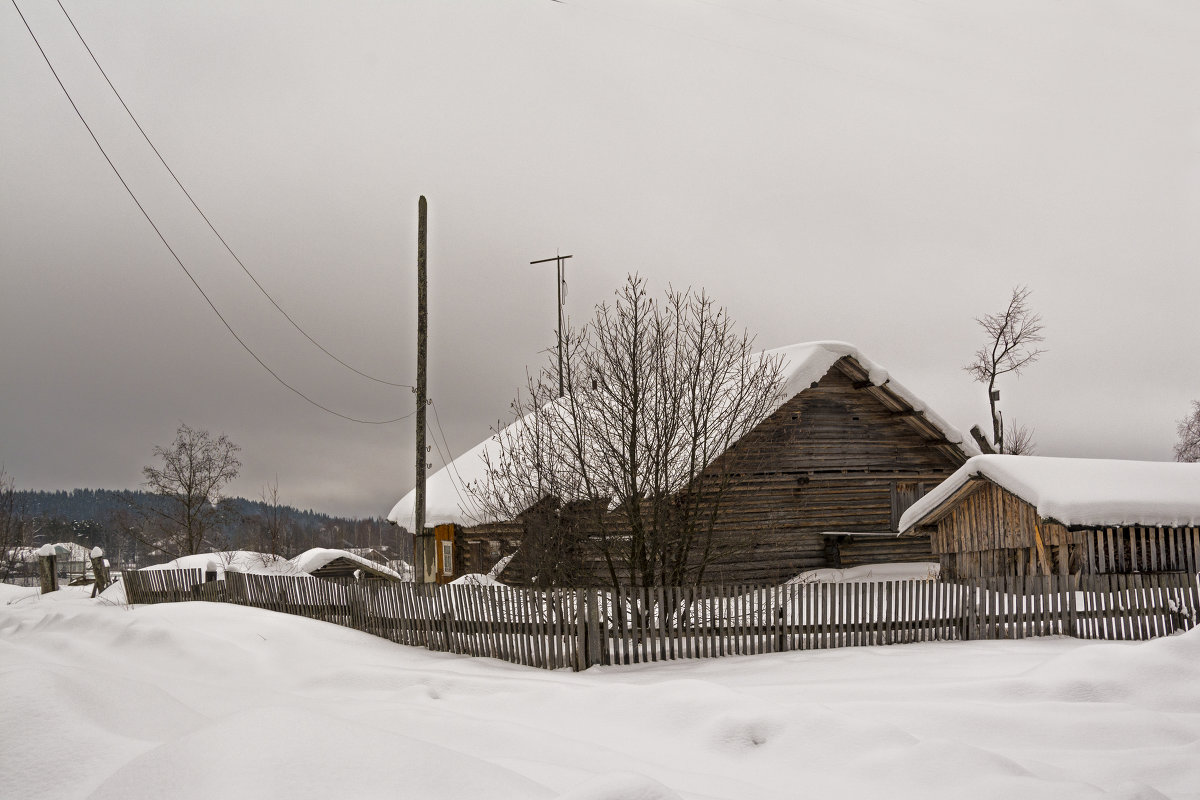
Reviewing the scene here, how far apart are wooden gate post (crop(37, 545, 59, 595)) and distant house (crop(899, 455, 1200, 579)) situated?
25895 millimetres

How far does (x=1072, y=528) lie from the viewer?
647 inches

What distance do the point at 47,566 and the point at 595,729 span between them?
26.4m

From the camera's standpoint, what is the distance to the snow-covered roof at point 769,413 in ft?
66.3

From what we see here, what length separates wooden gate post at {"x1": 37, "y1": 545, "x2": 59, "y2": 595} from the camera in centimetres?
2641

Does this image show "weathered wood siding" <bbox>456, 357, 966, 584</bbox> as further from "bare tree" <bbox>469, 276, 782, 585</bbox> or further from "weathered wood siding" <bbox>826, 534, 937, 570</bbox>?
"bare tree" <bbox>469, 276, 782, 585</bbox>

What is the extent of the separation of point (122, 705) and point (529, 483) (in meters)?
8.82

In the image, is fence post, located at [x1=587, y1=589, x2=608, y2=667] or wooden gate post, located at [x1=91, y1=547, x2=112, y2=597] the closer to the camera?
fence post, located at [x1=587, y1=589, x2=608, y2=667]

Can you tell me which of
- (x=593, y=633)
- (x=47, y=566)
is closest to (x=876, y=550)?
(x=593, y=633)

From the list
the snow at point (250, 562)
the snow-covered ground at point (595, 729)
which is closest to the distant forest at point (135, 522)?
the snow at point (250, 562)

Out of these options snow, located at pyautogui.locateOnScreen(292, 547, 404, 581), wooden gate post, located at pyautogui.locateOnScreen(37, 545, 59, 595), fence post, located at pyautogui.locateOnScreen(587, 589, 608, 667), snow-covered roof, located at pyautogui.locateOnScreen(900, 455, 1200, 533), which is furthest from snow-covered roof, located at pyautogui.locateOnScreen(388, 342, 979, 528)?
wooden gate post, located at pyautogui.locateOnScreen(37, 545, 59, 595)

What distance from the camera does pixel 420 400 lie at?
19172 mm

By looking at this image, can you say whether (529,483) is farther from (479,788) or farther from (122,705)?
(479,788)

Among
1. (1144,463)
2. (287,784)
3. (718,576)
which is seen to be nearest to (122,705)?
(287,784)

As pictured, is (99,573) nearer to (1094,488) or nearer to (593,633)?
(593,633)
